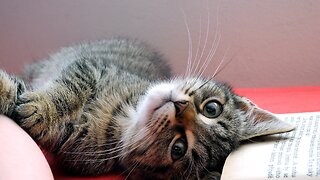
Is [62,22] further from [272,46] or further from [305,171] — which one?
[305,171]

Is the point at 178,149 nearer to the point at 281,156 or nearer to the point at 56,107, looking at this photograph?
the point at 281,156

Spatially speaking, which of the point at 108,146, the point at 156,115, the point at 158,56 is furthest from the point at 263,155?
the point at 158,56

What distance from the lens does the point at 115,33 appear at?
8.57ft

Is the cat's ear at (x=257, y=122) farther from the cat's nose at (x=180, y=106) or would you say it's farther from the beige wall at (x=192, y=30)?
the beige wall at (x=192, y=30)

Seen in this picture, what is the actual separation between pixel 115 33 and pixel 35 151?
1424 millimetres

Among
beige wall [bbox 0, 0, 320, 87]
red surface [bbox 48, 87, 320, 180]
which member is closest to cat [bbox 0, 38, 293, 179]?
red surface [bbox 48, 87, 320, 180]

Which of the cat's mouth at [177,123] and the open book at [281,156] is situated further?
the cat's mouth at [177,123]

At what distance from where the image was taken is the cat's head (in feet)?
4.78

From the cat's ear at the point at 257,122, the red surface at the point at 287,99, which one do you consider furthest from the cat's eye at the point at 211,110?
the red surface at the point at 287,99

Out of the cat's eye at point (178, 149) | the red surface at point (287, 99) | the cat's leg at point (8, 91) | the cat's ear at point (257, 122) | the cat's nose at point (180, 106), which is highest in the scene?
the cat's leg at point (8, 91)

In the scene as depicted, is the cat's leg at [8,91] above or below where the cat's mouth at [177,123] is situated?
above

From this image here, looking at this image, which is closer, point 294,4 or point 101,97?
point 101,97

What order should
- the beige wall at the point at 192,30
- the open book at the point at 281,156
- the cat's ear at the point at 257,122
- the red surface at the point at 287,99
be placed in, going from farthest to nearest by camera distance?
the beige wall at the point at 192,30
the red surface at the point at 287,99
the cat's ear at the point at 257,122
the open book at the point at 281,156

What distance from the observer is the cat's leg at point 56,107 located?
1.45 m
